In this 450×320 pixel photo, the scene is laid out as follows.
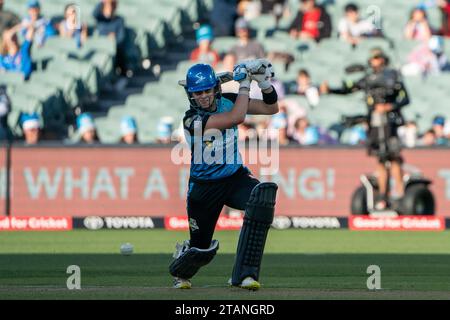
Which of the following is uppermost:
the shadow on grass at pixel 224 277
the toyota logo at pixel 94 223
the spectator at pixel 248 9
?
the spectator at pixel 248 9

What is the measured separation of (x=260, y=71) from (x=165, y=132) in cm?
1151

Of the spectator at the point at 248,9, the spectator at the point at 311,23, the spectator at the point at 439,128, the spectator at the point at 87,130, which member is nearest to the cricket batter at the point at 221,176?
the spectator at the point at 87,130

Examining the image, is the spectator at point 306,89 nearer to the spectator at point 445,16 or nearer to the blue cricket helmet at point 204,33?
the blue cricket helmet at point 204,33

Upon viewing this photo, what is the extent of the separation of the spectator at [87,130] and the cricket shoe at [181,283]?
10767mm

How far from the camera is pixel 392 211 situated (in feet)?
67.4

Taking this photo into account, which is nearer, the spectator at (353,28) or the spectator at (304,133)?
the spectator at (304,133)

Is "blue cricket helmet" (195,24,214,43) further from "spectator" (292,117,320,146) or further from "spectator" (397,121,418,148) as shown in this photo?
"spectator" (397,121,418,148)

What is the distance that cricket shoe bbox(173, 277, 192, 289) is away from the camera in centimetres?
1070

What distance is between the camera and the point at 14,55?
2367 centimetres

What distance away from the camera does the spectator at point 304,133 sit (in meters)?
21.8

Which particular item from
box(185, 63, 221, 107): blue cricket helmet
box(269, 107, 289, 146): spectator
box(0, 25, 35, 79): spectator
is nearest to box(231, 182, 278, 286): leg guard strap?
box(185, 63, 221, 107): blue cricket helmet

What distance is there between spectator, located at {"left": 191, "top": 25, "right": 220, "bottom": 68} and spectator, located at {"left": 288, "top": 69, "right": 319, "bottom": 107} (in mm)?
1446
